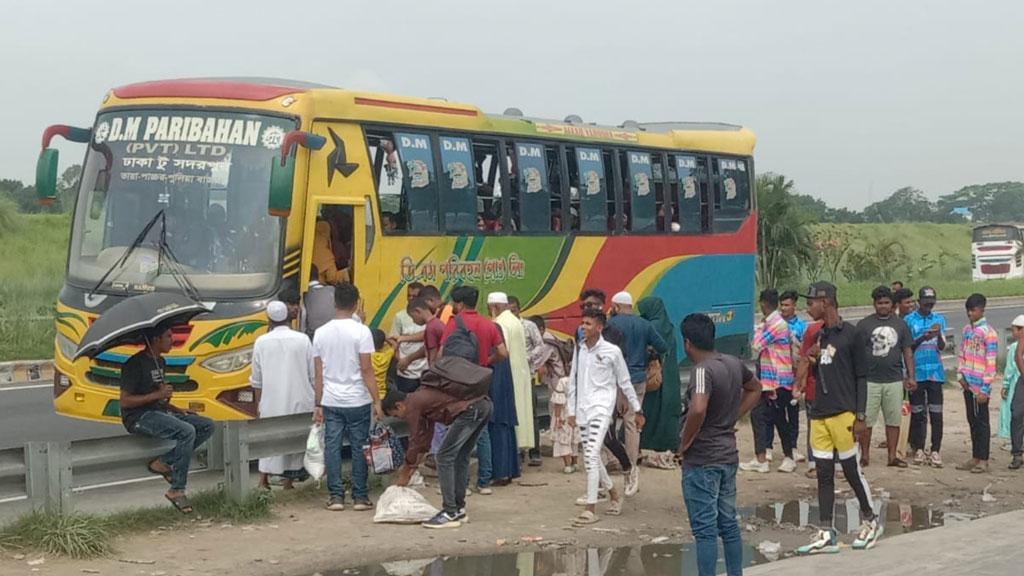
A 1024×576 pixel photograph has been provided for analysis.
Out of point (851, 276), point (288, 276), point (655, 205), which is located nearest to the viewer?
point (288, 276)

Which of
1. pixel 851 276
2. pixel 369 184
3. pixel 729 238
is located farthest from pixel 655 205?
pixel 851 276

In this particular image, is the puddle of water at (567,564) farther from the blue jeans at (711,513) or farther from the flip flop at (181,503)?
the flip flop at (181,503)

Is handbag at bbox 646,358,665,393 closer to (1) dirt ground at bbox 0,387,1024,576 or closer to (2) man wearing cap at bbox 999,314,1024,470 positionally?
(1) dirt ground at bbox 0,387,1024,576

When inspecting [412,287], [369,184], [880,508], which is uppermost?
[369,184]

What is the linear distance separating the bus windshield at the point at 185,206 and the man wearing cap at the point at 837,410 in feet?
16.4

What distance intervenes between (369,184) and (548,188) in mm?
3361

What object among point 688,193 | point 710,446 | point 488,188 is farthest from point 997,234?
point 710,446

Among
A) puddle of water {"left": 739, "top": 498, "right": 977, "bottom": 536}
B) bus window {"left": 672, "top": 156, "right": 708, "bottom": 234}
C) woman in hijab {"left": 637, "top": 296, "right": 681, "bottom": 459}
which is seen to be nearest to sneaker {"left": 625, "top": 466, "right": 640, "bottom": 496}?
puddle of water {"left": 739, "top": 498, "right": 977, "bottom": 536}

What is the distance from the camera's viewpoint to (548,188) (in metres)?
16.4

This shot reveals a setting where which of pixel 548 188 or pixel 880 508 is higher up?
pixel 548 188

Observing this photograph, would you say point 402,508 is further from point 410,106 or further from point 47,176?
point 410,106

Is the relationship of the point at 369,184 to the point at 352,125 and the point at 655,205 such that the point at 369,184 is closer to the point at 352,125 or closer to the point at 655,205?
the point at 352,125

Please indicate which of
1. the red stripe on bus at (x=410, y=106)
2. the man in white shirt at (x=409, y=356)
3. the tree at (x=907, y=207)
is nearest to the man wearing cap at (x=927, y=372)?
the man in white shirt at (x=409, y=356)

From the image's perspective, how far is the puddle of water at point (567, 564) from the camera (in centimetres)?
888
